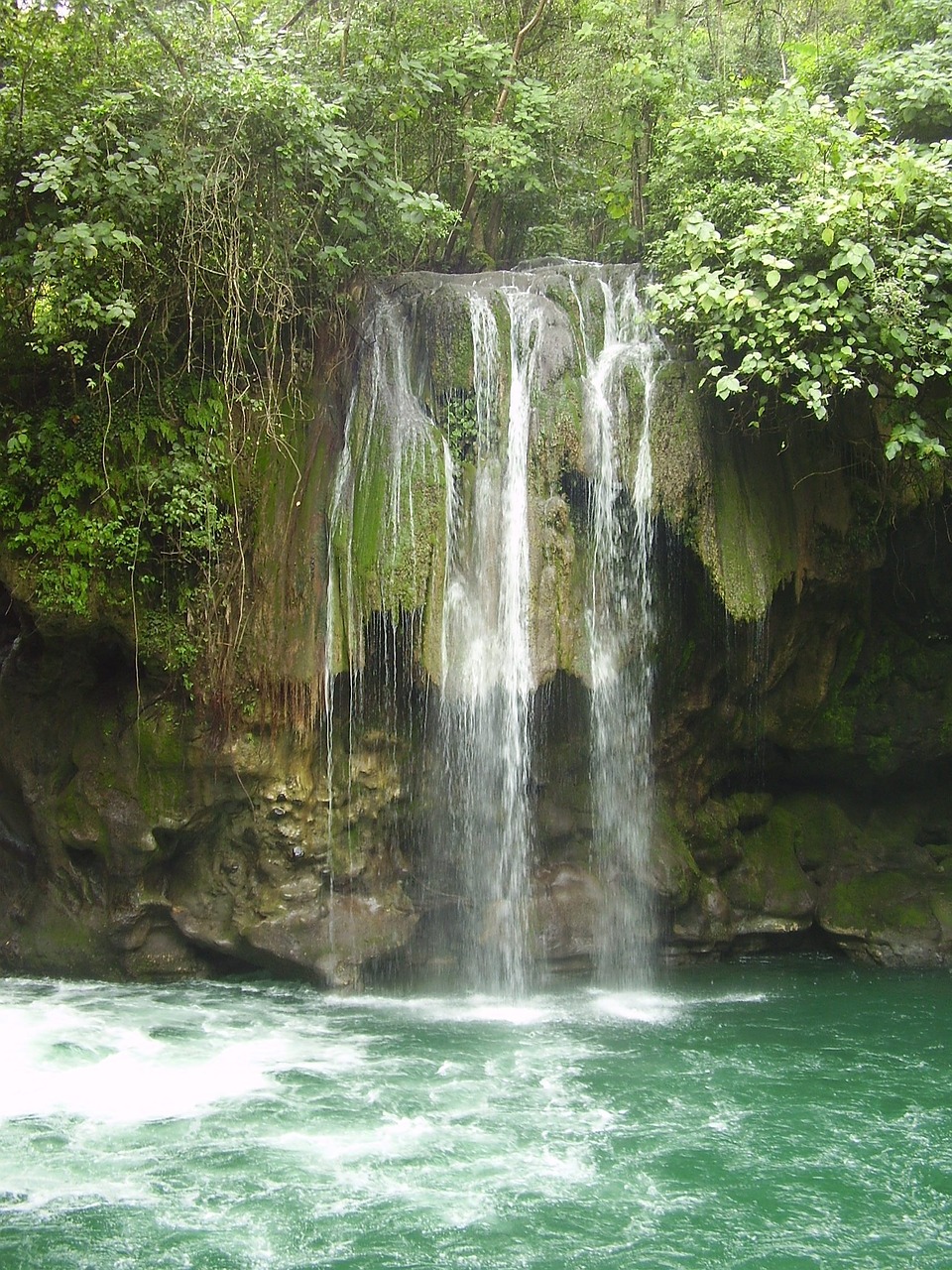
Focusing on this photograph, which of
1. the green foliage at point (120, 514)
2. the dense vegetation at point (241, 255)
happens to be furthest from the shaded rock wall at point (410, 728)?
the dense vegetation at point (241, 255)

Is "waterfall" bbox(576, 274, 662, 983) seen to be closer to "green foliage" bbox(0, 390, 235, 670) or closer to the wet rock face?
the wet rock face

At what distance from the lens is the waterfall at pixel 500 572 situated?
9.47 metres

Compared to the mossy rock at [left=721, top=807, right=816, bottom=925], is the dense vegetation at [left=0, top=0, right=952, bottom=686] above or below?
above

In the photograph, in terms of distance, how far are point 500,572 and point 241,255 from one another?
11.1ft

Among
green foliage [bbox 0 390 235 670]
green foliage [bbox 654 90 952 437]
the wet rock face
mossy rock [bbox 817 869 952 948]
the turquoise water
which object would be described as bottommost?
the turquoise water

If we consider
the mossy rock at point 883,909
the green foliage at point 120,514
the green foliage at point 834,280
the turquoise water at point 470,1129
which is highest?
the green foliage at point 834,280

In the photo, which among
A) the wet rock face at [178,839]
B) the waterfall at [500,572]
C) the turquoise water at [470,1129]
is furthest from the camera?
the waterfall at [500,572]

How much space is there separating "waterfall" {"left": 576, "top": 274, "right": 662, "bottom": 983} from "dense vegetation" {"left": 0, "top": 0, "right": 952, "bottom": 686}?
87 cm

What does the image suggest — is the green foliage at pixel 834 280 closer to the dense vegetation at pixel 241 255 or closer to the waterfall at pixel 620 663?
the dense vegetation at pixel 241 255

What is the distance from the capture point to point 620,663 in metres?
9.77

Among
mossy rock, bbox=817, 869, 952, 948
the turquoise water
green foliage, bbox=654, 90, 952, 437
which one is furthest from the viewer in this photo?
mossy rock, bbox=817, 869, 952, 948

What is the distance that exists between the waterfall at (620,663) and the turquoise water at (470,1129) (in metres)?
0.77

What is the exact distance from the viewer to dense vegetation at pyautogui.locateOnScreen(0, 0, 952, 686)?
8.69 meters

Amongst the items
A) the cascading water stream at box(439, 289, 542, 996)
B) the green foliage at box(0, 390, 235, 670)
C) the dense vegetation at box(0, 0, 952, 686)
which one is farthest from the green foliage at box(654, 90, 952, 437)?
the green foliage at box(0, 390, 235, 670)
